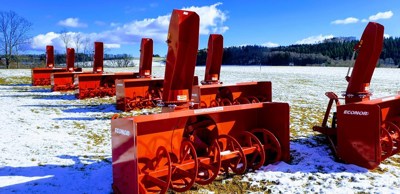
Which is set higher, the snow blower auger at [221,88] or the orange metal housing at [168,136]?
the snow blower auger at [221,88]

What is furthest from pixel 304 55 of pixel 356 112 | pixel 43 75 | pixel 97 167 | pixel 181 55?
pixel 97 167

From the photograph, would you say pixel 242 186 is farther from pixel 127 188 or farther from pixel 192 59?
pixel 192 59

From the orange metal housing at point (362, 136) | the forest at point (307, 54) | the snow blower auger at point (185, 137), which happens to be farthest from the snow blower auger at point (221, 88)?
the forest at point (307, 54)

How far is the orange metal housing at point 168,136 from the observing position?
4.31 meters

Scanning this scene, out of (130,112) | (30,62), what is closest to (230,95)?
(130,112)

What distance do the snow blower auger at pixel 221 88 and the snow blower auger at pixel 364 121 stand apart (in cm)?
359

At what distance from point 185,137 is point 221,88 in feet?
16.8

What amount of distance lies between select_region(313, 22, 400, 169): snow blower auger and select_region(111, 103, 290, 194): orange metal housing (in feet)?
2.92

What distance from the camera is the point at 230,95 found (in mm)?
10336

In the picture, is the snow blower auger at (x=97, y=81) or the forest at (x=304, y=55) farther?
the forest at (x=304, y=55)

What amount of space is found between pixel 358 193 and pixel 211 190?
6.21 ft

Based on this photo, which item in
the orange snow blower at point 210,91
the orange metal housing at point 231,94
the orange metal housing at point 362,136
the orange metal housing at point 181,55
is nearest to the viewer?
the orange metal housing at point 181,55

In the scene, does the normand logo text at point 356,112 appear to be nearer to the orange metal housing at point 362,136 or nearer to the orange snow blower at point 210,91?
the orange metal housing at point 362,136

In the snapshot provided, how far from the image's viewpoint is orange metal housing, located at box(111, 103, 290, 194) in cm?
431
